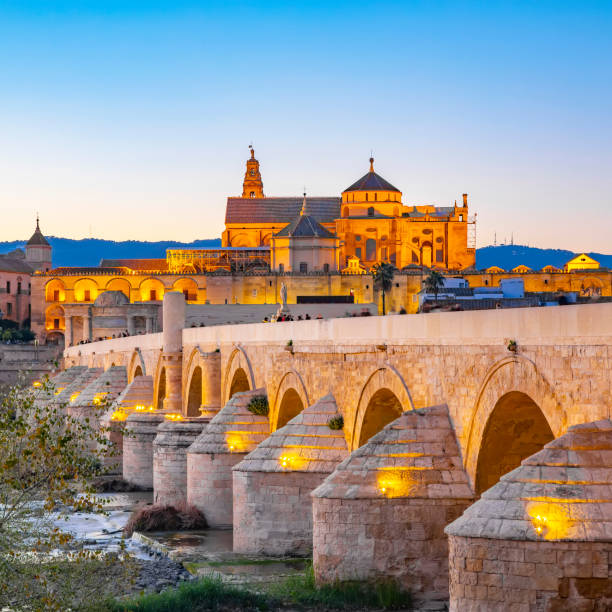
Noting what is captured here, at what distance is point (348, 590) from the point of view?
587 inches

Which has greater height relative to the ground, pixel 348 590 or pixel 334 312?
pixel 334 312

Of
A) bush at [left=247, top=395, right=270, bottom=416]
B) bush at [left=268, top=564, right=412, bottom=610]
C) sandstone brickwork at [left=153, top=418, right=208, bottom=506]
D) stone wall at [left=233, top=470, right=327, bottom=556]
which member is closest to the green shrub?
bush at [left=268, top=564, right=412, bottom=610]

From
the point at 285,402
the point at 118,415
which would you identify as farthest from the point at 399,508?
the point at 118,415

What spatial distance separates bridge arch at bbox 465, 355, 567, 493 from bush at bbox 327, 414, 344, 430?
4924 millimetres

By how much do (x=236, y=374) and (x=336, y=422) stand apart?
9448mm

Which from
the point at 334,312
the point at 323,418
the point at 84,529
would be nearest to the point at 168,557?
the point at 323,418

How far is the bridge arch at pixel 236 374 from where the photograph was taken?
27652mm

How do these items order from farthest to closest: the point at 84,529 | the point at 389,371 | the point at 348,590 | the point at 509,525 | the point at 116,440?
1. the point at 116,440
2. the point at 84,529
3. the point at 389,371
4. the point at 348,590
5. the point at 509,525

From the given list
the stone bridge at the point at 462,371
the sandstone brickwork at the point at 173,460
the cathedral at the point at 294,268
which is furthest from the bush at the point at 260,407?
the cathedral at the point at 294,268

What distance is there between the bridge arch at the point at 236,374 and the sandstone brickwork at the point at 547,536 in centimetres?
1597

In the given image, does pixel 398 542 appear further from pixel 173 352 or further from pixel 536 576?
pixel 173 352

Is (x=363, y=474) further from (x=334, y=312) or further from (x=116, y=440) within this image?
(x=334, y=312)

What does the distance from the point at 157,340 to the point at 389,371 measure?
22046 mm

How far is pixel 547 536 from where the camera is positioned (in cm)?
1103
